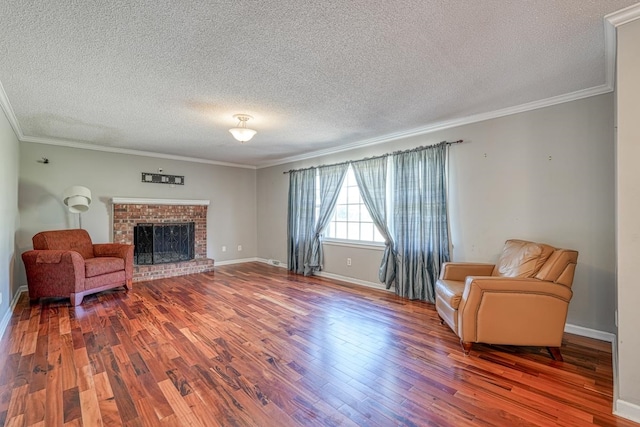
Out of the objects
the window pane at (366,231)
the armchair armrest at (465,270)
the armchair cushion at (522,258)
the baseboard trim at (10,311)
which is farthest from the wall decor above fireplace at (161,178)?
the armchair cushion at (522,258)

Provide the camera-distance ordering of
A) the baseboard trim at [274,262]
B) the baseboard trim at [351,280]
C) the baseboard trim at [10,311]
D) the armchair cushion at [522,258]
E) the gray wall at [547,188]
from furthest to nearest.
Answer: the baseboard trim at [274,262], the baseboard trim at [351,280], the baseboard trim at [10,311], the gray wall at [547,188], the armchair cushion at [522,258]

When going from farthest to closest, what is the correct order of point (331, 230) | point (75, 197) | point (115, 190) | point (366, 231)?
1. point (331, 230)
2. point (115, 190)
3. point (366, 231)
4. point (75, 197)

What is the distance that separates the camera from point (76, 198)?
428cm

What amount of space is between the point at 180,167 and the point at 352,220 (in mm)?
3705

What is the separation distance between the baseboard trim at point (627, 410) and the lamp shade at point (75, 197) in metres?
6.04

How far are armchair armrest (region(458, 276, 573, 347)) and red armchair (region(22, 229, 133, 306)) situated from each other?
458 centimetres

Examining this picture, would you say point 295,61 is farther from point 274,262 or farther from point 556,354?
point 274,262

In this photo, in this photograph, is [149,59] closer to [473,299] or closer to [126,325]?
[126,325]

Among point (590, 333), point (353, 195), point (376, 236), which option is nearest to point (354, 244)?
point (376, 236)

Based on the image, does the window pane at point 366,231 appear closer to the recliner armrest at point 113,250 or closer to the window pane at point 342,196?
the window pane at point 342,196

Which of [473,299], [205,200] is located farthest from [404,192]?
[205,200]

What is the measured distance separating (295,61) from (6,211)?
146 inches

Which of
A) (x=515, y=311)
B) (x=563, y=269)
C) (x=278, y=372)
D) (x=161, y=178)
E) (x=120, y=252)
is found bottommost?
(x=278, y=372)

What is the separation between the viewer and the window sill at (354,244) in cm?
458
